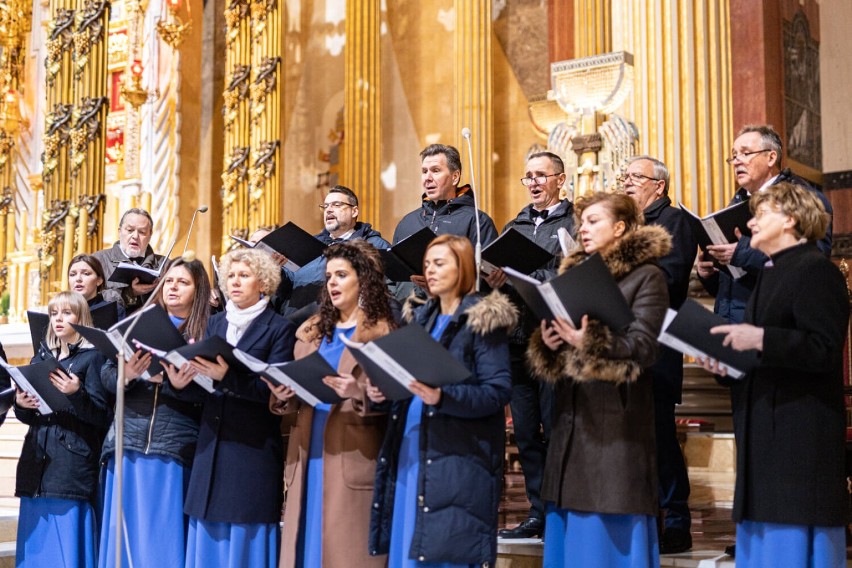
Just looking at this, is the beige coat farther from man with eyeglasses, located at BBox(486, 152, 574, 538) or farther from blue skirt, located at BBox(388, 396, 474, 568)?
man with eyeglasses, located at BBox(486, 152, 574, 538)

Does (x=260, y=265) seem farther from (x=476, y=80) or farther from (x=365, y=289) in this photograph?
(x=476, y=80)

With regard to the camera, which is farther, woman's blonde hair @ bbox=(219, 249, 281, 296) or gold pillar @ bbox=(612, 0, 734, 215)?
gold pillar @ bbox=(612, 0, 734, 215)

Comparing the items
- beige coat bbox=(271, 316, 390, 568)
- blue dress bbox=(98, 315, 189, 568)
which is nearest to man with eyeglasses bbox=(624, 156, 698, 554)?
beige coat bbox=(271, 316, 390, 568)

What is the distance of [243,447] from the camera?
4.57 m

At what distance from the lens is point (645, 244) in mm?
4027

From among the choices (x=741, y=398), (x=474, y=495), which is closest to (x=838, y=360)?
(x=741, y=398)

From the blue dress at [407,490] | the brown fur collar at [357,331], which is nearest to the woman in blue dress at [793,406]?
the blue dress at [407,490]

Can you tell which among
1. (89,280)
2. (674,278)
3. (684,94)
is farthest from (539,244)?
(684,94)

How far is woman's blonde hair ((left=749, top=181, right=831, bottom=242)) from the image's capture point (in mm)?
3826

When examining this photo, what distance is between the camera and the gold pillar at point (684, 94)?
7207 mm

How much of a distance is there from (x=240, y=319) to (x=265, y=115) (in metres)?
6.36

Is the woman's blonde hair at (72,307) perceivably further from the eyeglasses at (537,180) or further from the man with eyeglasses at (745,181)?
the man with eyeglasses at (745,181)

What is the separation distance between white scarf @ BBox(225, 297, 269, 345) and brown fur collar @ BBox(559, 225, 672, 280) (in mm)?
1412

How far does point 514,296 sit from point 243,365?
1.15 m
